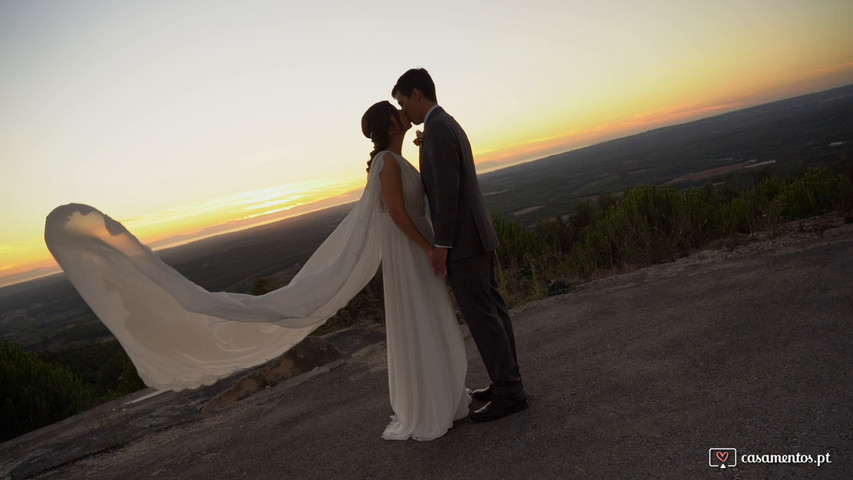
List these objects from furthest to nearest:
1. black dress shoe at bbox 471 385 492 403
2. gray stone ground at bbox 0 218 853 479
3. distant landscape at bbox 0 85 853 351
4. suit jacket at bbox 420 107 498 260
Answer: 1. distant landscape at bbox 0 85 853 351
2. black dress shoe at bbox 471 385 492 403
3. suit jacket at bbox 420 107 498 260
4. gray stone ground at bbox 0 218 853 479

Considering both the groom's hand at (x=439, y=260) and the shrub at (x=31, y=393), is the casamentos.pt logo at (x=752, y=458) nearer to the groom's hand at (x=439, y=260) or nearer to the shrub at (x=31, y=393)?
the groom's hand at (x=439, y=260)

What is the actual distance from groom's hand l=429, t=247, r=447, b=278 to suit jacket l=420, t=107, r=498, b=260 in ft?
0.19

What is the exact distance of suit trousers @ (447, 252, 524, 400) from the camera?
3.63 meters

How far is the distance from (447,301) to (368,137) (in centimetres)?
127

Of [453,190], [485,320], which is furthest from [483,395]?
[453,190]

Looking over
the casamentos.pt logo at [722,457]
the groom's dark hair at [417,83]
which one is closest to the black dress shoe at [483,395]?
the casamentos.pt logo at [722,457]

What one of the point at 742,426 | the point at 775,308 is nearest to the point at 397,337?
the point at 742,426

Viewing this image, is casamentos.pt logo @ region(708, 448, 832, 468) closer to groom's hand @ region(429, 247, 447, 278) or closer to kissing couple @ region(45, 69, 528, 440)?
kissing couple @ region(45, 69, 528, 440)

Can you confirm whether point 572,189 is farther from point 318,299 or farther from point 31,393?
point 318,299

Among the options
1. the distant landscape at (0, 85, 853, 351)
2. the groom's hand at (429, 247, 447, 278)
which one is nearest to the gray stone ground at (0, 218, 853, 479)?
the groom's hand at (429, 247, 447, 278)

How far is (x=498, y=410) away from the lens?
3615 mm

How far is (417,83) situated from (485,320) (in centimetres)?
166

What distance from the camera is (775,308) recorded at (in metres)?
4.39

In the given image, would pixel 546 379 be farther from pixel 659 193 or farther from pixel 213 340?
pixel 659 193
